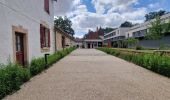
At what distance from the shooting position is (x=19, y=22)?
9250 mm

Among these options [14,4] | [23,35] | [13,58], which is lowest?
[13,58]

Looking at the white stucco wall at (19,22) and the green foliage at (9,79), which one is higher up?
the white stucco wall at (19,22)

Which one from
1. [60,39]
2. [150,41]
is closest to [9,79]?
[60,39]

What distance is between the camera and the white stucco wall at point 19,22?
7.40 metres

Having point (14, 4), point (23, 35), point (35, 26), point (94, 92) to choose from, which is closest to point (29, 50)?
point (23, 35)

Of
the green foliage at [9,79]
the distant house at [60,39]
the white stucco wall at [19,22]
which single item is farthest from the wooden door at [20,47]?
the distant house at [60,39]

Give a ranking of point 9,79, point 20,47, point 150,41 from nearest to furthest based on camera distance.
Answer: point 9,79 < point 20,47 < point 150,41

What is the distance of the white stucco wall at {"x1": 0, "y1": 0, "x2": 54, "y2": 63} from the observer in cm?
740

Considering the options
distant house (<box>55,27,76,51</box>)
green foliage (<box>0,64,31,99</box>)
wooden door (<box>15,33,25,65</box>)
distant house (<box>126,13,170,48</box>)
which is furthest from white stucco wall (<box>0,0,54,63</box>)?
distant house (<box>126,13,170,48</box>)

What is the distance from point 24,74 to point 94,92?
108 inches

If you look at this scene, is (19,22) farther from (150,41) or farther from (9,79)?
(150,41)

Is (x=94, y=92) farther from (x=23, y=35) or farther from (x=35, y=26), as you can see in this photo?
(x=35, y=26)

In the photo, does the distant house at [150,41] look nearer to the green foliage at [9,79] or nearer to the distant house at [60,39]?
the distant house at [60,39]

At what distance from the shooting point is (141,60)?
13.5 m
